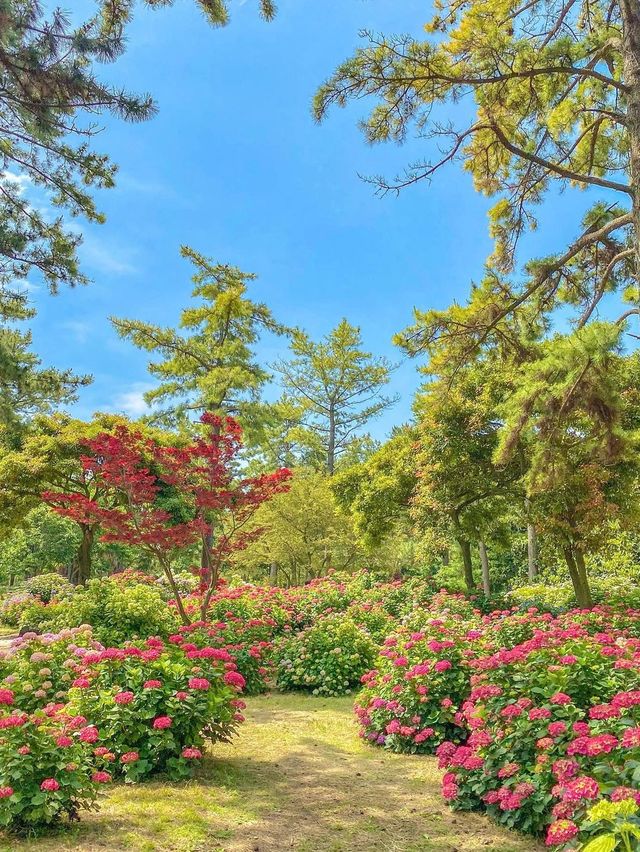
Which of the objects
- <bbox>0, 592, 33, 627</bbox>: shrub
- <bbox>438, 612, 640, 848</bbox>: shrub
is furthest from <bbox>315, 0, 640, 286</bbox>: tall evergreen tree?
<bbox>0, 592, 33, 627</bbox>: shrub

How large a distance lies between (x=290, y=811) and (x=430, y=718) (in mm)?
1546

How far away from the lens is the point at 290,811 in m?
3.43

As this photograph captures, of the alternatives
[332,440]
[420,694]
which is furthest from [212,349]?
[420,694]

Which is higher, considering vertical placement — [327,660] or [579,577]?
[579,577]

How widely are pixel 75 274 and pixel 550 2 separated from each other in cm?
625

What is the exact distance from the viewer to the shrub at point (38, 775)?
272 cm

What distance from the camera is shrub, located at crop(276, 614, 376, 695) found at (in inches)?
278

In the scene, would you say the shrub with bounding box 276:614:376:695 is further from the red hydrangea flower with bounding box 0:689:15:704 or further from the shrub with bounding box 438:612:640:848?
the red hydrangea flower with bounding box 0:689:15:704

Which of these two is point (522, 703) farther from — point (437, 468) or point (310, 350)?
point (310, 350)

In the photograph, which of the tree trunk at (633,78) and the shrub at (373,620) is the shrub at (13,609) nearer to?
the shrub at (373,620)

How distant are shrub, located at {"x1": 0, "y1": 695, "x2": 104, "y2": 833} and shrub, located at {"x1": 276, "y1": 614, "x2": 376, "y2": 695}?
4.39 meters

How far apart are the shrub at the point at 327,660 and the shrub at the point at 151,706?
10.2 ft

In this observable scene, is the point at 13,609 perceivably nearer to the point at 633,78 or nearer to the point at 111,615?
the point at 111,615

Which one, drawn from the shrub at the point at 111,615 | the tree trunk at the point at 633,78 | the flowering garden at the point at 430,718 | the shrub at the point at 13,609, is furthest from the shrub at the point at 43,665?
the shrub at the point at 13,609
